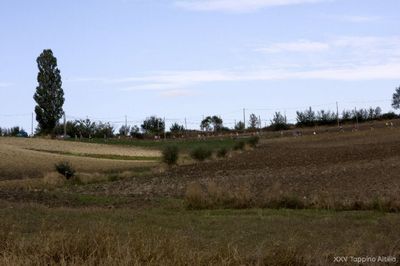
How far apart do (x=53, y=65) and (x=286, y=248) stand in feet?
326

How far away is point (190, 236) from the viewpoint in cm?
1334

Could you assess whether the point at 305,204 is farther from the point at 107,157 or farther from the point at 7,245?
the point at 107,157

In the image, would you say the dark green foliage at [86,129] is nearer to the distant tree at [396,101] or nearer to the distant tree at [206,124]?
the distant tree at [206,124]

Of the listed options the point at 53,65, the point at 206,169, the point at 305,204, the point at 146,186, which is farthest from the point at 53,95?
the point at 305,204

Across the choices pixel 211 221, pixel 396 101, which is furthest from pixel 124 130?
pixel 211 221

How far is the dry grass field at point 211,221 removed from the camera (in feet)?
27.0

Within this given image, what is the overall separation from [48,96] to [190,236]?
8956cm

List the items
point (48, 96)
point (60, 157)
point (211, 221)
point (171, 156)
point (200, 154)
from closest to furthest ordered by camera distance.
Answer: point (211, 221) < point (171, 156) < point (200, 154) < point (60, 157) < point (48, 96)

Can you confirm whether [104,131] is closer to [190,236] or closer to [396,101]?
[396,101]

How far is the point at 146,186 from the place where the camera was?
33.6m

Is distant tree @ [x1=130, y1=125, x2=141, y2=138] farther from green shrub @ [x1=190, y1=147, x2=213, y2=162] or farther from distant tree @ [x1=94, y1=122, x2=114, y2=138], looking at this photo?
green shrub @ [x1=190, y1=147, x2=213, y2=162]

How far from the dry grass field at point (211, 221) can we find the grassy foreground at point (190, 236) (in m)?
0.02

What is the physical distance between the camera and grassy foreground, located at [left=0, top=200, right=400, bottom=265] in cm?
797

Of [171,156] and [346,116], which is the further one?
[346,116]
